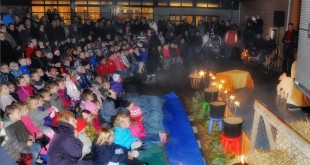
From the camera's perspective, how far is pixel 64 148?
18.7 ft

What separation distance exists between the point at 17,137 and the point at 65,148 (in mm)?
1326

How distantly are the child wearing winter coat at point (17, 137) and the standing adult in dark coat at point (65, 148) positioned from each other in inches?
38.5

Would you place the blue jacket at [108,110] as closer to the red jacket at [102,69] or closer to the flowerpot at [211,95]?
the flowerpot at [211,95]

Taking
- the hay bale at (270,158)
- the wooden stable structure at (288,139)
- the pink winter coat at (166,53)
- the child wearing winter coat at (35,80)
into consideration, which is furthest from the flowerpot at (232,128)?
the pink winter coat at (166,53)

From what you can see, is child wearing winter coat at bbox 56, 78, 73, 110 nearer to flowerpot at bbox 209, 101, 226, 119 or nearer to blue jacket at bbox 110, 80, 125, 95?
blue jacket at bbox 110, 80, 125, 95

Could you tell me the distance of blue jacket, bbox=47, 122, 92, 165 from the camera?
5598 mm

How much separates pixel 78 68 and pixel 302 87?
7.68 m

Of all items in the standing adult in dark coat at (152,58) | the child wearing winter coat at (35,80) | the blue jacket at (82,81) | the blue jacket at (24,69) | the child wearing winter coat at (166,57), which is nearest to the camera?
the child wearing winter coat at (35,80)

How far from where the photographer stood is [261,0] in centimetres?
2255

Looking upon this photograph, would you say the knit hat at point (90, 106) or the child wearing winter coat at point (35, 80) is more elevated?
the child wearing winter coat at point (35, 80)

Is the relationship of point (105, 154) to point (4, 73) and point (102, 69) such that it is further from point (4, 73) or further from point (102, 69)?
point (102, 69)

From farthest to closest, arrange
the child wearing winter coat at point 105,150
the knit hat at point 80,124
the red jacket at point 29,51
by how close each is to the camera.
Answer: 1. the red jacket at point 29,51
2. the knit hat at point 80,124
3. the child wearing winter coat at point 105,150

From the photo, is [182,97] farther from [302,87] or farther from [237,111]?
[302,87]

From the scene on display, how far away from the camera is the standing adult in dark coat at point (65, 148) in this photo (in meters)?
5.60
